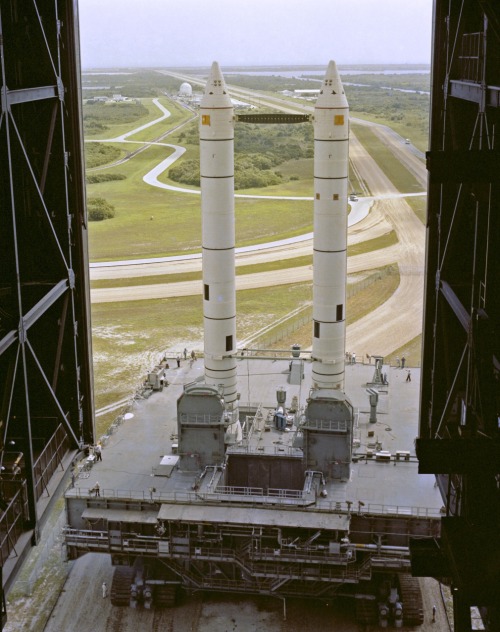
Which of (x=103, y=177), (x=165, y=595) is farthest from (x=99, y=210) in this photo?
(x=165, y=595)

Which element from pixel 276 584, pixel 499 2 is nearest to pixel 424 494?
pixel 276 584

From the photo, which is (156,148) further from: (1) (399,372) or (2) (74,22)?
(2) (74,22)

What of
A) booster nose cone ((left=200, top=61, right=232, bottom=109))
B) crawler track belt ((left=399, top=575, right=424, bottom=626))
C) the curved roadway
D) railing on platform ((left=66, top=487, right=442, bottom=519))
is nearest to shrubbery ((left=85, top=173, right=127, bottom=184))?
the curved roadway

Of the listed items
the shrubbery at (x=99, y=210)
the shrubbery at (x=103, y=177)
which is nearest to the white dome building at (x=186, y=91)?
the shrubbery at (x=103, y=177)

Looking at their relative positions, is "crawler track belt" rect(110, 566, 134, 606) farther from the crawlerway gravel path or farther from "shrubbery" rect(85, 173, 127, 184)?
"shrubbery" rect(85, 173, 127, 184)

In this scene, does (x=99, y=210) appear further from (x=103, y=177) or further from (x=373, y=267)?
(x=373, y=267)

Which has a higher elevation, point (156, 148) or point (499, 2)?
point (499, 2)
